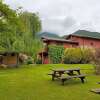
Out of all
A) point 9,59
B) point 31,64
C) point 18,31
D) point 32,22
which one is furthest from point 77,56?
point 18,31

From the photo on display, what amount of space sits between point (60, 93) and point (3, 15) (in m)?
13.2

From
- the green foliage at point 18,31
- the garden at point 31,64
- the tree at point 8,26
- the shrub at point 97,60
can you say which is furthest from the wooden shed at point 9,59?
the shrub at point 97,60

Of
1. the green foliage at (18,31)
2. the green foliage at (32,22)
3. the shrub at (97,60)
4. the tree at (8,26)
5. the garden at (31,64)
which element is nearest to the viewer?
the garden at (31,64)

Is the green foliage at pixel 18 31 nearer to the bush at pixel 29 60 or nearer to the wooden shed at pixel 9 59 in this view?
the wooden shed at pixel 9 59

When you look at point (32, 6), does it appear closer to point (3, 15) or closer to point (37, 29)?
point (37, 29)

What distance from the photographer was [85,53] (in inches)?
1366

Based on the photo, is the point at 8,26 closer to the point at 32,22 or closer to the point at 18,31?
the point at 18,31

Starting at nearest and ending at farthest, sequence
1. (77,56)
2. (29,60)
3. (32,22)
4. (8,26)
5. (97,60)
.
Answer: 1. (97,60)
2. (8,26)
3. (77,56)
4. (32,22)
5. (29,60)

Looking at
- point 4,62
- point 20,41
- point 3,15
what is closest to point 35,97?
point 3,15

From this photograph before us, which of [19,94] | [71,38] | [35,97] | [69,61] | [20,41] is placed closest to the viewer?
[35,97]

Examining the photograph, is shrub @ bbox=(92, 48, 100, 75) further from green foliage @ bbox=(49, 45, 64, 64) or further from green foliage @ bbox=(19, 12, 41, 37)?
green foliage @ bbox=(49, 45, 64, 64)

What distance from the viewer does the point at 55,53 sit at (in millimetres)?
42562

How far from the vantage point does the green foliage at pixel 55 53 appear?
42.3m

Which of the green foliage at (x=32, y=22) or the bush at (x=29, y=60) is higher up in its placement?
the green foliage at (x=32, y=22)
